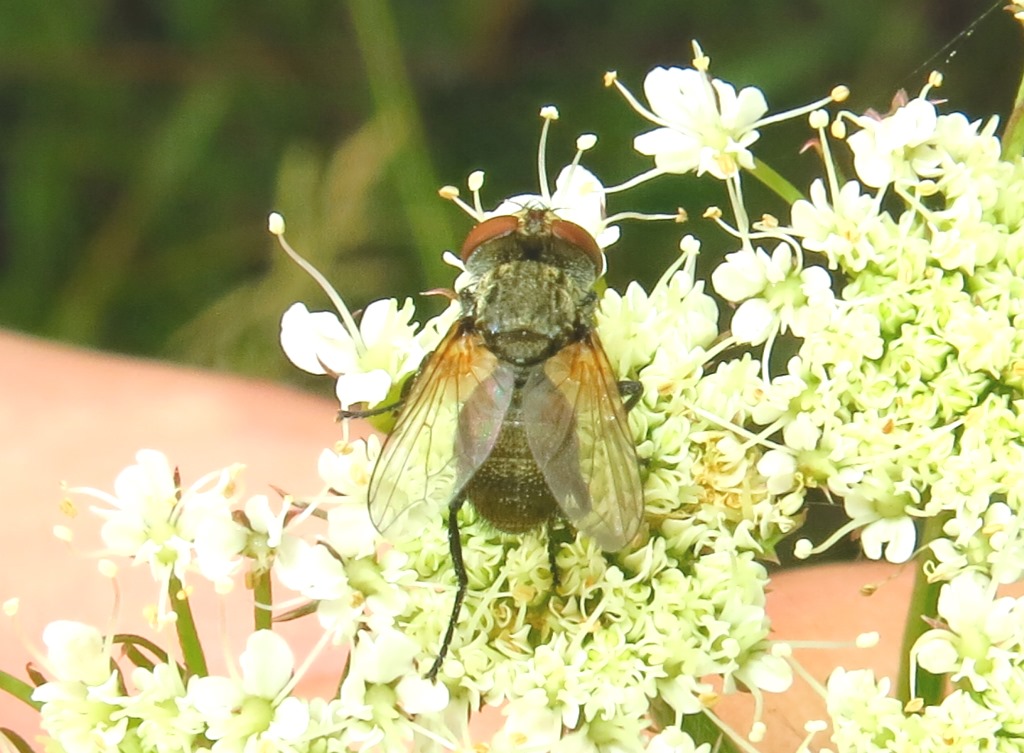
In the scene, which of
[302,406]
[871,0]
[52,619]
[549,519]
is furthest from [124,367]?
[549,519]

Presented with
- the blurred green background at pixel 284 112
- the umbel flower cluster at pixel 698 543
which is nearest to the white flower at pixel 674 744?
the umbel flower cluster at pixel 698 543

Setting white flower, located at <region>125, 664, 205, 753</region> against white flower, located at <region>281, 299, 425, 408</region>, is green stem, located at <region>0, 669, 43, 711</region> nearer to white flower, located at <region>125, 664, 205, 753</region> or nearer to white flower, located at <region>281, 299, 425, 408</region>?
white flower, located at <region>125, 664, 205, 753</region>

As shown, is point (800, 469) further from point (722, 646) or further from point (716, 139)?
point (716, 139)

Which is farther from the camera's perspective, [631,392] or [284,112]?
[284,112]

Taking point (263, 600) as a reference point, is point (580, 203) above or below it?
above

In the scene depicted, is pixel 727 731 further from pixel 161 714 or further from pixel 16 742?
pixel 16 742

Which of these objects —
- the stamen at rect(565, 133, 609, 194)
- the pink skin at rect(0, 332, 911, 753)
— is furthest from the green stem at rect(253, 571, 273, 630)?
the pink skin at rect(0, 332, 911, 753)

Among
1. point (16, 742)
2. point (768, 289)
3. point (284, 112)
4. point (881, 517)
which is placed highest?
point (284, 112)

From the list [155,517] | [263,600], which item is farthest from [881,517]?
[155,517]
